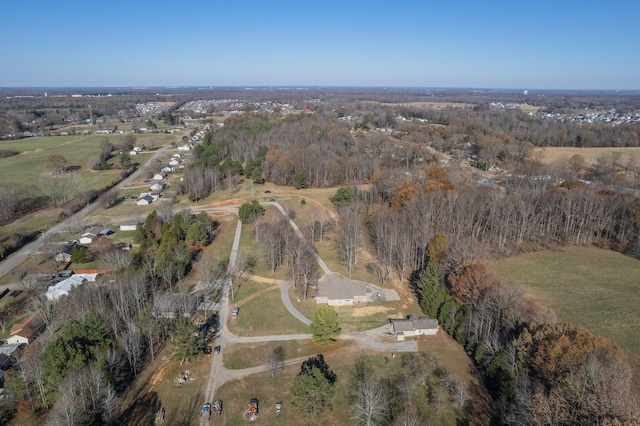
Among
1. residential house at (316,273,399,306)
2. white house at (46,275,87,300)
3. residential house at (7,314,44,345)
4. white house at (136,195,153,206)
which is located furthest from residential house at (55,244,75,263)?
residential house at (316,273,399,306)

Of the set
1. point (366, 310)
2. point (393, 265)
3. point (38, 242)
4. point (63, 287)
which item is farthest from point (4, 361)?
point (393, 265)

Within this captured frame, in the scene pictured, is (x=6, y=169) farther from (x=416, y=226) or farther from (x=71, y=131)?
(x=416, y=226)

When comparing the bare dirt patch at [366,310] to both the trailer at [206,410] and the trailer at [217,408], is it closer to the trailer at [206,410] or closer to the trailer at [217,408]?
the trailer at [217,408]

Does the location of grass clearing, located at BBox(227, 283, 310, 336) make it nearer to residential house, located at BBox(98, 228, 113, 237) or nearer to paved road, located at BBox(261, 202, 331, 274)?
paved road, located at BBox(261, 202, 331, 274)

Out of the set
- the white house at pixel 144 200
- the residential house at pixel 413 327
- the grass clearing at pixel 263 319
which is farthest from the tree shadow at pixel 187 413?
the white house at pixel 144 200

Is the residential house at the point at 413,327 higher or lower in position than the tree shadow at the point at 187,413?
higher

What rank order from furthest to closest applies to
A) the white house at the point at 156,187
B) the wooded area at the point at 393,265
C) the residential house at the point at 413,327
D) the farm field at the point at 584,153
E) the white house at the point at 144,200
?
the farm field at the point at 584,153 < the white house at the point at 156,187 < the white house at the point at 144,200 < the residential house at the point at 413,327 < the wooded area at the point at 393,265

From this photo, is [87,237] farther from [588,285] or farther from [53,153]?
[53,153]
